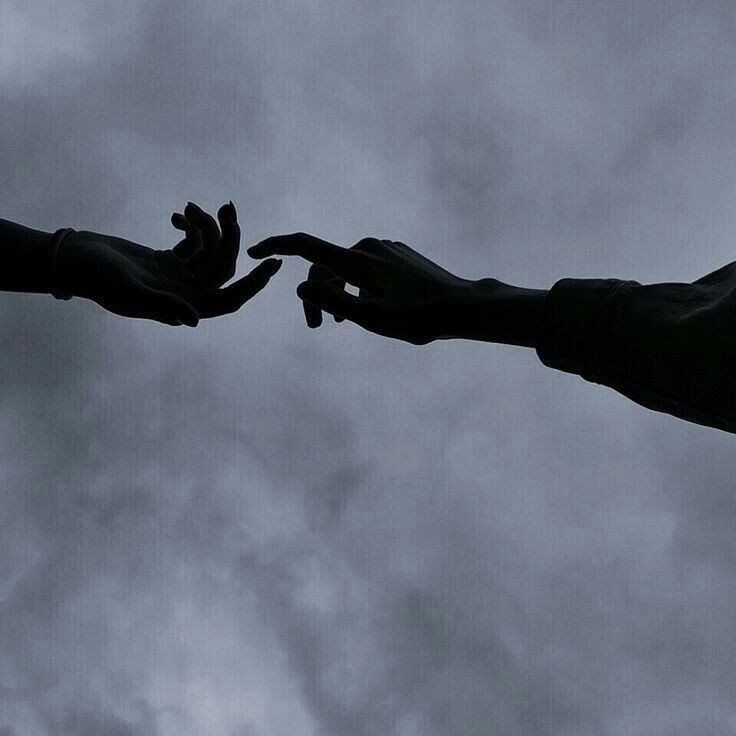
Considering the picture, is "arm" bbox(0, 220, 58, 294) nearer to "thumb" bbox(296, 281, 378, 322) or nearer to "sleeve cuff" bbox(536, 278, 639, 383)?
"thumb" bbox(296, 281, 378, 322)

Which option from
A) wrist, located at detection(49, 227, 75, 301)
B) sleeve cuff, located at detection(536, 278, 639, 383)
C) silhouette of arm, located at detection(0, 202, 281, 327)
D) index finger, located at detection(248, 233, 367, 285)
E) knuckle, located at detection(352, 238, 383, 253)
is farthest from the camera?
wrist, located at detection(49, 227, 75, 301)

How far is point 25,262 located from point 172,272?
135 centimetres

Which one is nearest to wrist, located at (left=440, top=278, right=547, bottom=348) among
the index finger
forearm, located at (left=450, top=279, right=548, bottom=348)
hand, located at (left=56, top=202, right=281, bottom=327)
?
forearm, located at (left=450, top=279, right=548, bottom=348)

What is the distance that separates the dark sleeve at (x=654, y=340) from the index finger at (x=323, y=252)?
60.6 inches

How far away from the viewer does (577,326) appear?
293 inches

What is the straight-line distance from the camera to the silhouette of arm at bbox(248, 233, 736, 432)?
675 centimetres

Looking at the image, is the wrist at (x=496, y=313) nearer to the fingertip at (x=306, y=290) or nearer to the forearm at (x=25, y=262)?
the fingertip at (x=306, y=290)

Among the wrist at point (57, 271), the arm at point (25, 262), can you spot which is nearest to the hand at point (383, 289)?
the wrist at point (57, 271)

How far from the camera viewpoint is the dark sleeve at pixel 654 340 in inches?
263

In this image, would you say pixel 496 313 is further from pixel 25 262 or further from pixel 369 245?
pixel 25 262

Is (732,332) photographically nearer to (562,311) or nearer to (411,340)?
(562,311)

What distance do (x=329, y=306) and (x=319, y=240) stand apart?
0.63 metres

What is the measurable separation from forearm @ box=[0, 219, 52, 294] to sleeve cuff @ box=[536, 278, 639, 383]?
4.56 metres

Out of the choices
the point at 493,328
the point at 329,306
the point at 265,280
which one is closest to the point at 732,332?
the point at 493,328
